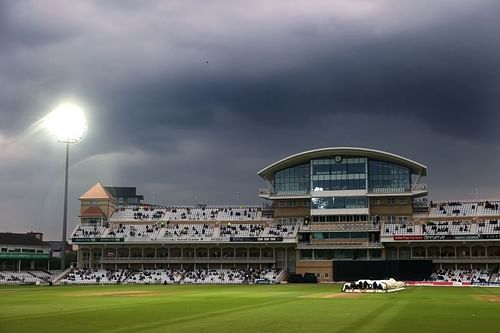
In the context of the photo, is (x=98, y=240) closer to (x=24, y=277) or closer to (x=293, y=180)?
(x=24, y=277)

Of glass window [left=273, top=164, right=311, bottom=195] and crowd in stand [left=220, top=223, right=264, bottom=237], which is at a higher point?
glass window [left=273, top=164, right=311, bottom=195]

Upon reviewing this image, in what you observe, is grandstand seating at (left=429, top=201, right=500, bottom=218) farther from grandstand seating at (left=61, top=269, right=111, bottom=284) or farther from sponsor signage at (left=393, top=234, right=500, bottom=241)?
grandstand seating at (left=61, top=269, right=111, bottom=284)

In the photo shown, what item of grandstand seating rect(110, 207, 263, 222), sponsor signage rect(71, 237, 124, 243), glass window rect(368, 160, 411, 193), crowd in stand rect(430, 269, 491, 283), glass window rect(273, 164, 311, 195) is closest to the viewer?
crowd in stand rect(430, 269, 491, 283)

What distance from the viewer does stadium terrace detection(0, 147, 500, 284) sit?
102 m

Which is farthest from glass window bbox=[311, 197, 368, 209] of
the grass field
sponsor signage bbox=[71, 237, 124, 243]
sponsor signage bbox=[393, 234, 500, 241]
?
the grass field

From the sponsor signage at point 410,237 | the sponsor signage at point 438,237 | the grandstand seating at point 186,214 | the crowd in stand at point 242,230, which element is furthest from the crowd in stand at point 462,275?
the grandstand seating at point 186,214

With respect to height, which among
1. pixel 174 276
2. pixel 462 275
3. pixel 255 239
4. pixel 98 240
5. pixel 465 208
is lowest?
pixel 174 276

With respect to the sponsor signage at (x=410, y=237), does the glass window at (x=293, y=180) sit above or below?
above

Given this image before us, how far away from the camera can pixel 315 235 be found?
10738 cm

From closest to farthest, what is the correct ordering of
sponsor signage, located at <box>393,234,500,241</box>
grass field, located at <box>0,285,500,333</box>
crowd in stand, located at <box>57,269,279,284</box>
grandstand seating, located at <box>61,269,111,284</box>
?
grass field, located at <box>0,285,500,333</box> → sponsor signage, located at <box>393,234,500,241</box> → crowd in stand, located at <box>57,269,279,284</box> → grandstand seating, located at <box>61,269,111,284</box>

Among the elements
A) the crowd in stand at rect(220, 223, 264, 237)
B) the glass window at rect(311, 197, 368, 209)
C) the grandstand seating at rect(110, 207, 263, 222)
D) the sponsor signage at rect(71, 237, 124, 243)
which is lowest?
the sponsor signage at rect(71, 237, 124, 243)

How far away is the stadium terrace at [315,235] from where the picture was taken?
4021 inches

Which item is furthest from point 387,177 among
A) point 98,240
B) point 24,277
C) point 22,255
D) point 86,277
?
point 22,255

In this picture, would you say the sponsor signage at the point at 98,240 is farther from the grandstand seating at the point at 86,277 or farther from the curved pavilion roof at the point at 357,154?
the curved pavilion roof at the point at 357,154
